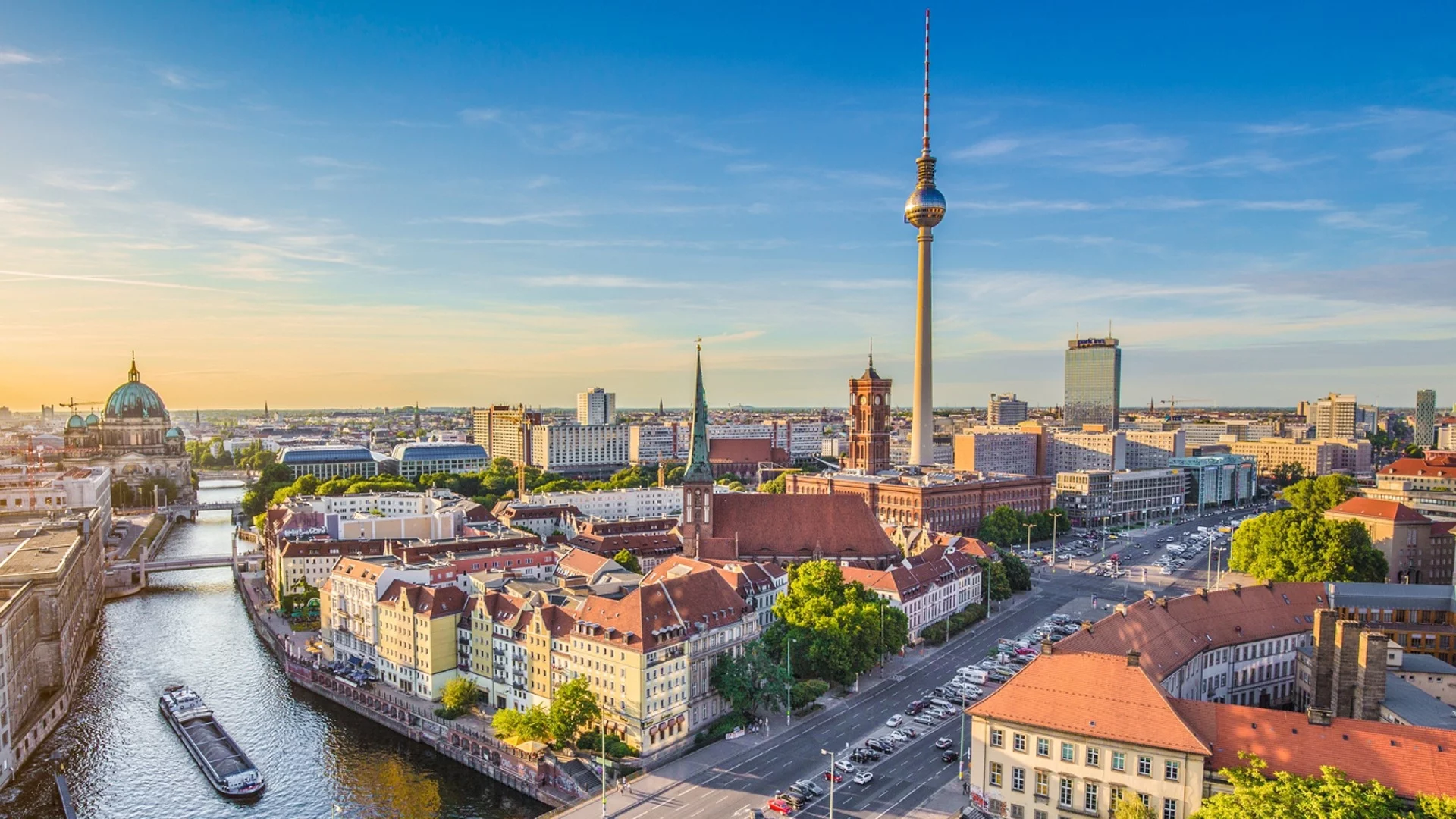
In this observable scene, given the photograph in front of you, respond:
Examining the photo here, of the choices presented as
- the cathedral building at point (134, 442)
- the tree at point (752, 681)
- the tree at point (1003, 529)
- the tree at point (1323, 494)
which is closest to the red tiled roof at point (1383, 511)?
the tree at point (1323, 494)

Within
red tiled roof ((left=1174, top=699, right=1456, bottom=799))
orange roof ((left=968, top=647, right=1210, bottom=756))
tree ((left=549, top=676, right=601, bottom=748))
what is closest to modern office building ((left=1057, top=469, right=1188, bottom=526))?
orange roof ((left=968, top=647, right=1210, bottom=756))

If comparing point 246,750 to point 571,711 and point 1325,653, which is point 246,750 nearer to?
point 571,711

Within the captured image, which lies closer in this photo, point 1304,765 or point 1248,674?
point 1304,765

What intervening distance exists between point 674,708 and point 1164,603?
30.8 metres

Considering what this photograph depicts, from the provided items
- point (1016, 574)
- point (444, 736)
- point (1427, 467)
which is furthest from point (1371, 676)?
point (1427, 467)

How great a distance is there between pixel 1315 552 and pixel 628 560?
63392 mm

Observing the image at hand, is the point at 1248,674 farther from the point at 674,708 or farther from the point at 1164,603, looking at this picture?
the point at 674,708

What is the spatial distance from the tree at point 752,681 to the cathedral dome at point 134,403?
18283 centimetres

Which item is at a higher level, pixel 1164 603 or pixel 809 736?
pixel 1164 603

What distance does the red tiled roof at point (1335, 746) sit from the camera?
32219 mm

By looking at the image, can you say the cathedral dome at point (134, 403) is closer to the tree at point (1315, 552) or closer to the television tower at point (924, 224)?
the television tower at point (924, 224)

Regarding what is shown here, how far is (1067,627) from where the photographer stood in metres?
75.9

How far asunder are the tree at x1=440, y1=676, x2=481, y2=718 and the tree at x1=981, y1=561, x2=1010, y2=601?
49994 mm


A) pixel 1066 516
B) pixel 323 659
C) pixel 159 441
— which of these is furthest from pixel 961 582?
pixel 159 441
